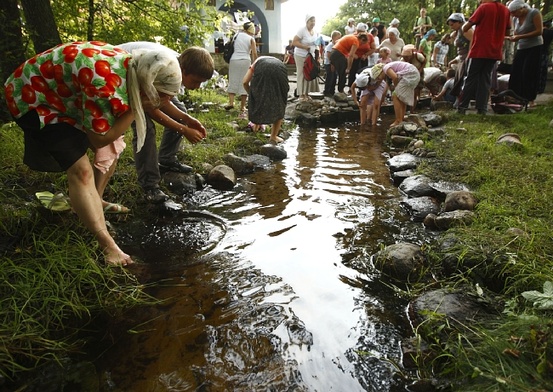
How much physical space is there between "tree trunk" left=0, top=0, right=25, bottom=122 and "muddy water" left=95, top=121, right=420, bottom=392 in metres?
2.33

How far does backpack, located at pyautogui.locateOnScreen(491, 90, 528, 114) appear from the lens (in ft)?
24.8

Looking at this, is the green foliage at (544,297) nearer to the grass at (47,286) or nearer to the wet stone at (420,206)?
the wet stone at (420,206)

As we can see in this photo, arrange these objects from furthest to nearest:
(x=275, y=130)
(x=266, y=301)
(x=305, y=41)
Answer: (x=305, y=41) < (x=275, y=130) < (x=266, y=301)

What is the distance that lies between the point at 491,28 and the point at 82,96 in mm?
7099

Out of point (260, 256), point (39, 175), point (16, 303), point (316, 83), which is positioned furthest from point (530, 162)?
point (316, 83)

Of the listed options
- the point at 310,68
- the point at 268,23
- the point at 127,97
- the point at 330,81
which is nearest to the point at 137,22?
the point at 127,97

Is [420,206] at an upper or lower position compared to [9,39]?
lower

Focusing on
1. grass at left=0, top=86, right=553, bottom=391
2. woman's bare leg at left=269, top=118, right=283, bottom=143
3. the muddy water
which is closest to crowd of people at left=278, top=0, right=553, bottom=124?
woman's bare leg at left=269, top=118, right=283, bottom=143

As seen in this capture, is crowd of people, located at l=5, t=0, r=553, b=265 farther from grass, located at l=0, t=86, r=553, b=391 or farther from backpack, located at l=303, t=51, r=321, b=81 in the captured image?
backpack, located at l=303, t=51, r=321, b=81

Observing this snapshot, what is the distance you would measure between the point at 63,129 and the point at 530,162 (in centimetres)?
458

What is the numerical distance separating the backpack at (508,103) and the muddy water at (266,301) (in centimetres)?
533

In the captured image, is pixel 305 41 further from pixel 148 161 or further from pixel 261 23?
pixel 261 23

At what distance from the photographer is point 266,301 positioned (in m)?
2.29

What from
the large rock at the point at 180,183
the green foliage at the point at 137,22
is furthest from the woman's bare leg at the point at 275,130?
the large rock at the point at 180,183
